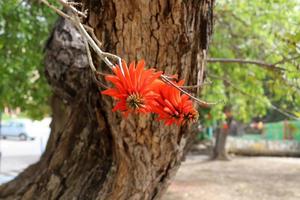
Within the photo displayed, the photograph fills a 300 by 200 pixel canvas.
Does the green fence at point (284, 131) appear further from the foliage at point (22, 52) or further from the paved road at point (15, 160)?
the foliage at point (22, 52)

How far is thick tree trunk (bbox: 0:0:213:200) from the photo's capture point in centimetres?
364

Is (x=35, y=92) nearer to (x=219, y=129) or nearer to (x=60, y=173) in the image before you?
(x=60, y=173)

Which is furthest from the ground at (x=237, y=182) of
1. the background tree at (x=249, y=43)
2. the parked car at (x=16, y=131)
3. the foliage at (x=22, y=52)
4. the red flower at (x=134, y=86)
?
the parked car at (x=16, y=131)

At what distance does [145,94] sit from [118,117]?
7.39ft

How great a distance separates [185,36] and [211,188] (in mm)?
7395

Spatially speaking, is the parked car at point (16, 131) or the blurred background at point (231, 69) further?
the parked car at point (16, 131)

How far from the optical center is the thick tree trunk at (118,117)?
11.9 ft

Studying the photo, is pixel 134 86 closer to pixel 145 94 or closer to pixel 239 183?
pixel 145 94

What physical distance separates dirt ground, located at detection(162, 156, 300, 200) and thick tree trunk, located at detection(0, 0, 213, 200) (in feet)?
13.5

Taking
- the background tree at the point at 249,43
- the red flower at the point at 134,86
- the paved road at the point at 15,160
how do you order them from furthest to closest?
the paved road at the point at 15,160, the background tree at the point at 249,43, the red flower at the point at 134,86

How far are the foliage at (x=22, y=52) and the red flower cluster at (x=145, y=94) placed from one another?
16.1 ft

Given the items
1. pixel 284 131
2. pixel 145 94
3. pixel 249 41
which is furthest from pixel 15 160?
pixel 145 94

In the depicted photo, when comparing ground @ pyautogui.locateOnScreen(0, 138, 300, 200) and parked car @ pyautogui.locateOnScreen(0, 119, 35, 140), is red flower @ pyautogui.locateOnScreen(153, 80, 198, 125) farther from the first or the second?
parked car @ pyautogui.locateOnScreen(0, 119, 35, 140)

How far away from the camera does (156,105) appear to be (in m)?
1.83
